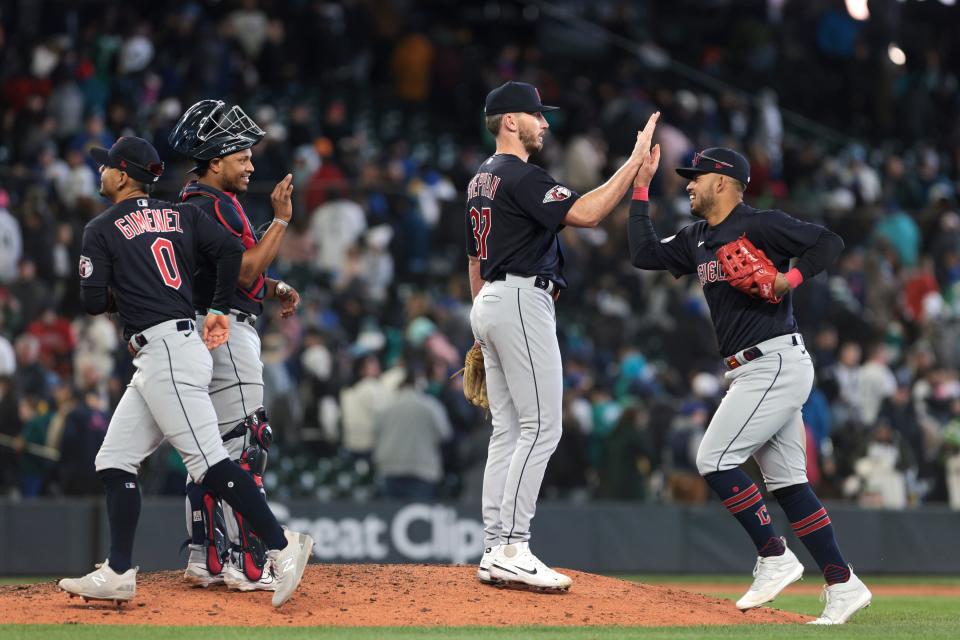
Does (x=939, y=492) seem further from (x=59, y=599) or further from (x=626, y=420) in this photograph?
(x=59, y=599)

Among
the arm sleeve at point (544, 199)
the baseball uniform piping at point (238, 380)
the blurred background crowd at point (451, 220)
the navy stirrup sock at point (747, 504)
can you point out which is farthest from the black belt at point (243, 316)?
the blurred background crowd at point (451, 220)

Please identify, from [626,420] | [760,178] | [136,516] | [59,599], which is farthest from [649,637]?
[760,178]

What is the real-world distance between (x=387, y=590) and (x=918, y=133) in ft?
62.4

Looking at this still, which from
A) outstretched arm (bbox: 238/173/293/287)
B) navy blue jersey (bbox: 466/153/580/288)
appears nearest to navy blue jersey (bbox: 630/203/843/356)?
navy blue jersey (bbox: 466/153/580/288)

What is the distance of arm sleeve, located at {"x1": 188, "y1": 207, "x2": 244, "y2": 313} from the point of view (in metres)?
7.02

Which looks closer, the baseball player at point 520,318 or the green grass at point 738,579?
the baseball player at point 520,318

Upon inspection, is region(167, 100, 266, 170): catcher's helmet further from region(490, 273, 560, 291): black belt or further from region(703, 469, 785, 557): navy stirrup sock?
region(703, 469, 785, 557): navy stirrup sock

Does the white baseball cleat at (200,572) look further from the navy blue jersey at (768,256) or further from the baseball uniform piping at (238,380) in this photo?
the navy blue jersey at (768,256)

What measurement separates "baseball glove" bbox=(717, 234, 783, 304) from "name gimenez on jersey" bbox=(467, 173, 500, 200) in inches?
47.1

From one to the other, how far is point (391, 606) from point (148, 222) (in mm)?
2204

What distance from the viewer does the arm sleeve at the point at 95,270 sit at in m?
6.88

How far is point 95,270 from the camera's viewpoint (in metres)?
6.88

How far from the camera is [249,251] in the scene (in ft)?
23.9

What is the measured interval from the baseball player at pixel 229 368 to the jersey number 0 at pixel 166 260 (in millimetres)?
Answer: 344
